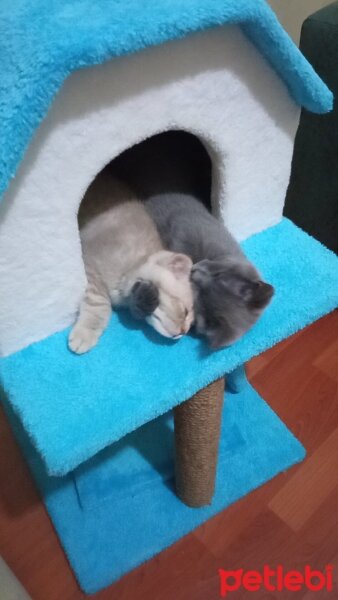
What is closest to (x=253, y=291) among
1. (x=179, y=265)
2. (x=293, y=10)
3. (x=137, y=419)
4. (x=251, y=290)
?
(x=251, y=290)

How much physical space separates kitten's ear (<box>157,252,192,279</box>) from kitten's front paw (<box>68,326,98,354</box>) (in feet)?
0.48

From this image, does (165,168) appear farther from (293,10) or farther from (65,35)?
(293,10)

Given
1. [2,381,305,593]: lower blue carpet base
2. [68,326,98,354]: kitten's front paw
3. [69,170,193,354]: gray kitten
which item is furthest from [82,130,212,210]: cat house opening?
[2,381,305,593]: lower blue carpet base

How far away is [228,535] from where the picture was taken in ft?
3.32

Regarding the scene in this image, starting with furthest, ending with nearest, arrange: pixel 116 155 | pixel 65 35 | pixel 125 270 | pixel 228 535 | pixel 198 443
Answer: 1. pixel 228 535
2. pixel 198 443
3. pixel 125 270
4. pixel 116 155
5. pixel 65 35

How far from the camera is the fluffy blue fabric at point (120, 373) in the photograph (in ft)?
2.07

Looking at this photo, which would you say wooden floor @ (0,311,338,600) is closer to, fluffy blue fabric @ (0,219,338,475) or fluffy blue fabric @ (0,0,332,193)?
fluffy blue fabric @ (0,219,338,475)

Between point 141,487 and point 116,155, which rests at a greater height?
point 116,155

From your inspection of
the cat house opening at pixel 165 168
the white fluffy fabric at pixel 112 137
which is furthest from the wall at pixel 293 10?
the white fluffy fabric at pixel 112 137

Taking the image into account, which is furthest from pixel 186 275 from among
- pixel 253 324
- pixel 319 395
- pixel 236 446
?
pixel 319 395

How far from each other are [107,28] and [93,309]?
1.23 ft

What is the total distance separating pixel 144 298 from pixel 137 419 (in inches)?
6.4

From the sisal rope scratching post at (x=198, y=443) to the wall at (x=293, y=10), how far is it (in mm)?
1086

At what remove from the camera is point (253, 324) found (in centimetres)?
68
